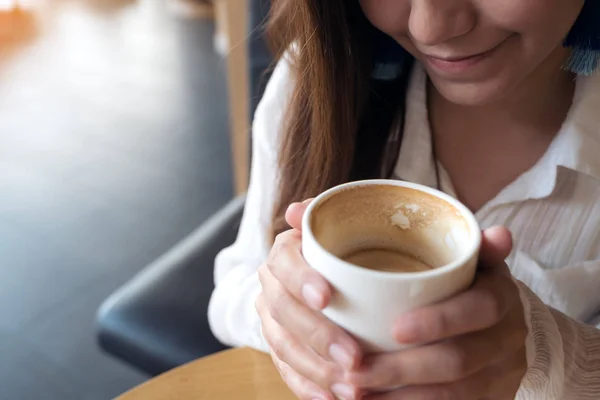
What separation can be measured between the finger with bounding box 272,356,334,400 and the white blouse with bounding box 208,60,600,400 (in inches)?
7.1

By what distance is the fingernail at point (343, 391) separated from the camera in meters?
0.43

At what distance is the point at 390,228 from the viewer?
1.55 ft

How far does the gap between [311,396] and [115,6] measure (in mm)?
4107

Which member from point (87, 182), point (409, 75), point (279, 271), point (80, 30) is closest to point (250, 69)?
point (409, 75)

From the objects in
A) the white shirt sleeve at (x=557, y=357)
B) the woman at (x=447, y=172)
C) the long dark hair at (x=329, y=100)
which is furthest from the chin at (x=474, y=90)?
the white shirt sleeve at (x=557, y=357)

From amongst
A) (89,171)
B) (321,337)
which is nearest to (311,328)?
(321,337)

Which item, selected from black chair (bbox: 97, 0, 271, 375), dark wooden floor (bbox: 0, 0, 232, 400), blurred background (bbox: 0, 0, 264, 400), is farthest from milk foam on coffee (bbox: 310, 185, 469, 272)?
dark wooden floor (bbox: 0, 0, 232, 400)

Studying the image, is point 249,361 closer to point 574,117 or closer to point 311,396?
point 311,396

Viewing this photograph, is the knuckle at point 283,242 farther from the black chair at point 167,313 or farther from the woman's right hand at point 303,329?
the black chair at point 167,313

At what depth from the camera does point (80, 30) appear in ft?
12.0

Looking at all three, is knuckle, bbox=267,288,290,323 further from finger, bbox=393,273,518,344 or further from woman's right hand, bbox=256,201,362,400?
finger, bbox=393,273,518,344

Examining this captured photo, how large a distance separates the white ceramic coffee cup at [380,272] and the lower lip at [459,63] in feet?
0.82

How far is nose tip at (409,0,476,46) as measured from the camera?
0.58 m

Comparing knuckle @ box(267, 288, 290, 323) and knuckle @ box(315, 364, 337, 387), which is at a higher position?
knuckle @ box(267, 288, 290, 323)
